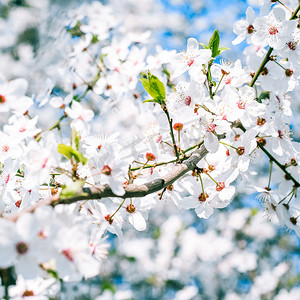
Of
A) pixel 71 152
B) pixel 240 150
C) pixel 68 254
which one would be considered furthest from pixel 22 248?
pixel 240 150

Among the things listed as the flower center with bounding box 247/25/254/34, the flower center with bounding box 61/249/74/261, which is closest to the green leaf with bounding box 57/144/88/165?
the flower center with bounding box 61/249/74/261

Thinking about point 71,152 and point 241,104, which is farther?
point 241,104

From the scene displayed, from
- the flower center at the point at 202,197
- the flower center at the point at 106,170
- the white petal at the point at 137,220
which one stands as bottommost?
the white petal at the point at 137,220

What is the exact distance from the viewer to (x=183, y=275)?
19.0ft

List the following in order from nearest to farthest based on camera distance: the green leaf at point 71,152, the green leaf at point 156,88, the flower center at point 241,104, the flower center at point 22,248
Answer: the flower center at point 22,248 < the green leaf at point 71,152 < the green leaf at point 156,88 < the flower center at point 241,104

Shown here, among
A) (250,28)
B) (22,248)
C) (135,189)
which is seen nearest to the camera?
(22,248)

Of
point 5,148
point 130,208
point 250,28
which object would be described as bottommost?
point 130,208

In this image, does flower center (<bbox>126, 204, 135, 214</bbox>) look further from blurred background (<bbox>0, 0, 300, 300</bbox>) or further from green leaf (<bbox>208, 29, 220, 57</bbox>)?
blurred background (<bbox>0, 0, 300, 300</bbox>)

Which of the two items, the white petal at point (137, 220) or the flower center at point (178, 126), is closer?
the flower center at point (178, 126)

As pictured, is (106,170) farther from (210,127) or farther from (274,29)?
(274,29)

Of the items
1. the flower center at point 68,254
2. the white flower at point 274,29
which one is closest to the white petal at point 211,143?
the white flower at point 274,29

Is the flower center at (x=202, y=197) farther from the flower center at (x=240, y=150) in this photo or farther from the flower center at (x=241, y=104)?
the flower center at (x=241, y=104)

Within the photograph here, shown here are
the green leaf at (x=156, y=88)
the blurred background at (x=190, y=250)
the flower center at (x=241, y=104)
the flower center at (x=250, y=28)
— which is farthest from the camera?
the blurred background at (x=190, y=250)

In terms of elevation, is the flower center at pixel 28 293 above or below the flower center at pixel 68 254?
below
